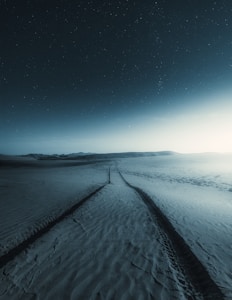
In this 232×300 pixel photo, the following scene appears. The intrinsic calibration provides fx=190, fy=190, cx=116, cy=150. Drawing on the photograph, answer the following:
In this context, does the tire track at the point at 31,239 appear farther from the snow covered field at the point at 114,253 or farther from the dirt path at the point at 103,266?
the dirt path at the point at 103,266

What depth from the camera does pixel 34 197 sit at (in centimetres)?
1125

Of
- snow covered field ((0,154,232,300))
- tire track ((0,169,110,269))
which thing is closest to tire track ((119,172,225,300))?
snow covered field ((0,154,232,300))

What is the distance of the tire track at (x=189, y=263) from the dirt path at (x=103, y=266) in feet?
0.07

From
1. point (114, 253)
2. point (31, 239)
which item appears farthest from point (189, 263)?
point (31, 239)

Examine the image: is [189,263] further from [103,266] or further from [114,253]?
[103,266]

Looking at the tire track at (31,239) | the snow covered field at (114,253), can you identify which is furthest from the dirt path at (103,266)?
the tire track at (31,239)

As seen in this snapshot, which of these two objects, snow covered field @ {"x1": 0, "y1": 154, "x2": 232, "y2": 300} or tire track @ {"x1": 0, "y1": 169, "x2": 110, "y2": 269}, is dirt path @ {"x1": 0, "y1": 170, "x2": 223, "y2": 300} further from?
tire track @ {"x1": 0, "y1": 169, "x2": 110, "y2": 269}

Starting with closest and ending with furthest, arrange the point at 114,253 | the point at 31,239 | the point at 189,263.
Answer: the point at 189,263
the point at 114,253
the point at 31,239

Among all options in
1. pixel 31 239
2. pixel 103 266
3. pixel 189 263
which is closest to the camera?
pixel 103 266

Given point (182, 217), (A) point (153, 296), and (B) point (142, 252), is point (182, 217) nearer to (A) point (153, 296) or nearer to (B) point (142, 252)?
(B) point (142, 252)

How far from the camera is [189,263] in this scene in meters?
4.71

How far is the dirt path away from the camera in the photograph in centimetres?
365

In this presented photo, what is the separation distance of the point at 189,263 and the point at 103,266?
7.00 ft

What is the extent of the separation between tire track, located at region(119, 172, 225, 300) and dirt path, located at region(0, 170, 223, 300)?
20 mm
